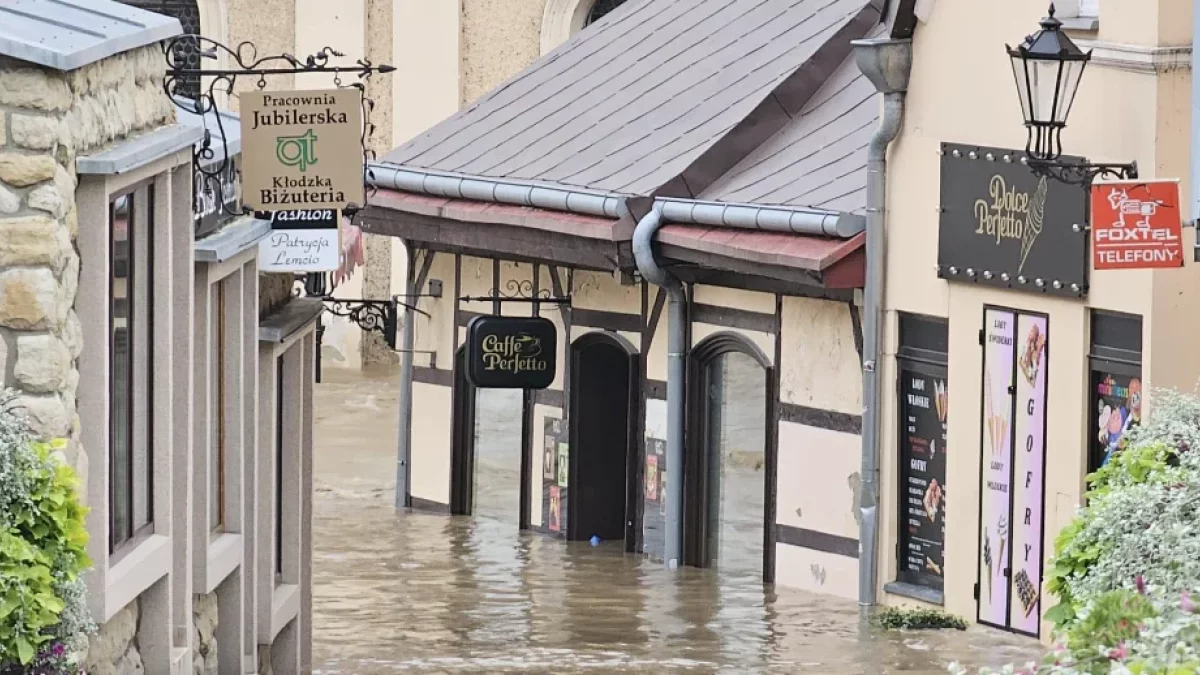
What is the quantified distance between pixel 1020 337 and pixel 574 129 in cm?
623

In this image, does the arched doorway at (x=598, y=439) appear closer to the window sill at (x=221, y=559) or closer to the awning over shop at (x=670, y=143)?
the awning over shop at (x=670, y=143)

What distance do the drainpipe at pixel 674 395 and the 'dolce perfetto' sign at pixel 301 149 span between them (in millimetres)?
6323

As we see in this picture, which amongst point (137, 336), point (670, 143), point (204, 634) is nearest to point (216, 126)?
point (204, 634)

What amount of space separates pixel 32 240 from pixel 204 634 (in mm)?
3007

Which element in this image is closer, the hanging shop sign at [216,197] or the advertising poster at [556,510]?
the hanging shop sign at [216,197]

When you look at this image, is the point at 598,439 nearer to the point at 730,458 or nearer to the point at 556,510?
the point at 556,510

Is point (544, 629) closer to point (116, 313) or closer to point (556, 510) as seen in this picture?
point (556, 510)

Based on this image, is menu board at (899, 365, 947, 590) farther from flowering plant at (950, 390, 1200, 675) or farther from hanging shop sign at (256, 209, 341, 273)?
flowering plant at (950, 390, 1200, 675)

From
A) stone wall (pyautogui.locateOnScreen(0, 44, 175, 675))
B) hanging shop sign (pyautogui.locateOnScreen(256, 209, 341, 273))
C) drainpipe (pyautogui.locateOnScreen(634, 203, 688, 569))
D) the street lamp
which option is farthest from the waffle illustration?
stone wall (pyautogui.locateOnScreen(0, 44, 175, 675))

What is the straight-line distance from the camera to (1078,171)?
43.2 ft

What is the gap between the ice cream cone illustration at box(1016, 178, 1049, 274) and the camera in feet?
45.0

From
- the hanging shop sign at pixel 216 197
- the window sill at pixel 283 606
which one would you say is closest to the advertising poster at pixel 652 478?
the window sill at pixel 283 606

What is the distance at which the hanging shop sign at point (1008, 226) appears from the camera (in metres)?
13.5

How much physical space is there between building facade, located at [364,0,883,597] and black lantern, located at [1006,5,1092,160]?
299 centimetres
